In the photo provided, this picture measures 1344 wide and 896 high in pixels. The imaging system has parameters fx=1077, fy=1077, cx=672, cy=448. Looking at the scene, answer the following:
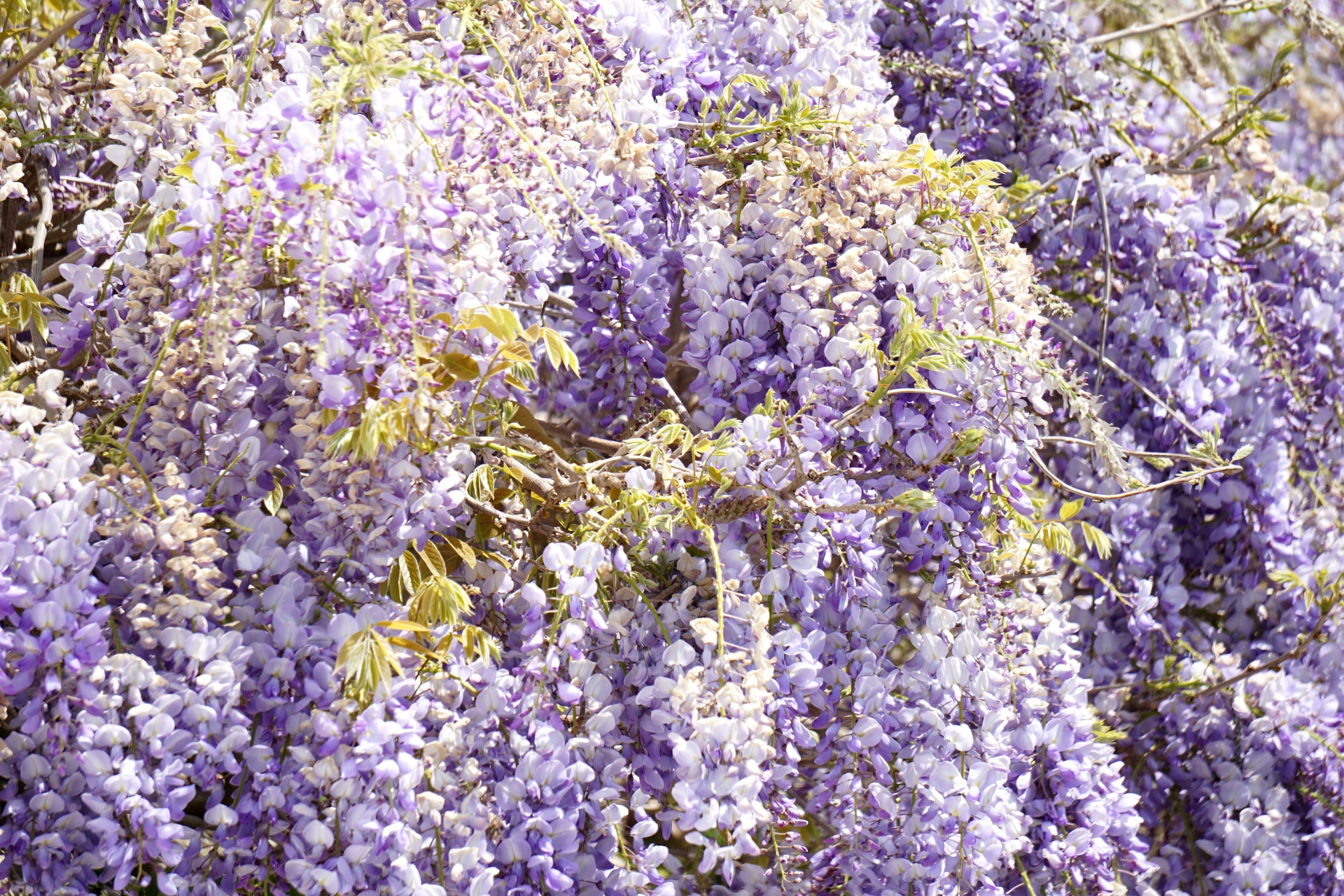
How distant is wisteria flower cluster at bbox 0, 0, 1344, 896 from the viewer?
3.51 feet

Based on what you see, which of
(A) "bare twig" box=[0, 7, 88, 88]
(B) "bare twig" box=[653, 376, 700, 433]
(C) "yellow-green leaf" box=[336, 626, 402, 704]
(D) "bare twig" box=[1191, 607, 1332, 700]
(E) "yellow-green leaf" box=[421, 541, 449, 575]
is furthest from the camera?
(D) "bare twig" box=[1191, 607, 1332, 700]

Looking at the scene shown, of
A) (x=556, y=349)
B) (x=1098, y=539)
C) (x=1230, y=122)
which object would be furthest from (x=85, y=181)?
(x=1230, y=122)

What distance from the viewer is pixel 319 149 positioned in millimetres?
1053

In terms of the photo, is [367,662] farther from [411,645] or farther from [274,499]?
[274,499]

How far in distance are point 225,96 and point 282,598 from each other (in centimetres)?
55

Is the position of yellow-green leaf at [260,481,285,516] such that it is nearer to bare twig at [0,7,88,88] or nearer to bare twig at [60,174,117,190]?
bare twig at [60,174,117,190]

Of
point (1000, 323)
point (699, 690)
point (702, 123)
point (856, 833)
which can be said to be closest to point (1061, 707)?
point (856, 833)

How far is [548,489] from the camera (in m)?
1.32

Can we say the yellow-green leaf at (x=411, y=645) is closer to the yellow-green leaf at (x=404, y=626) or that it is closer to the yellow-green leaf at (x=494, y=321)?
the yellow-green leaf at (x=404, y=626)

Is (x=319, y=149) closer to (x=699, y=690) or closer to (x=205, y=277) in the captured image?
(x=205, y=277)

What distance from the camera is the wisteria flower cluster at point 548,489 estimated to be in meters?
1.07

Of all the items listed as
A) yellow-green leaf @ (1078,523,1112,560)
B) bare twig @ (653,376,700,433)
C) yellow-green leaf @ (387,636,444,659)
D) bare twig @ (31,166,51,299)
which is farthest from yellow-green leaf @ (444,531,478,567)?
yellow-green leaf @ (1078,523,1112,560)

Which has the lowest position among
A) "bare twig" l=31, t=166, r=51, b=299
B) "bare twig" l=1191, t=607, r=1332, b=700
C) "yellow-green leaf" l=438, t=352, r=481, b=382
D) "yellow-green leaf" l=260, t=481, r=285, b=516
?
"bare twig" l=1191, t=607, r=1332, b=700

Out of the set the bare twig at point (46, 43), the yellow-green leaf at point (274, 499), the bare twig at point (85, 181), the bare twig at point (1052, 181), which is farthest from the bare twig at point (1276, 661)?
the bare twig at point (46, 43)
